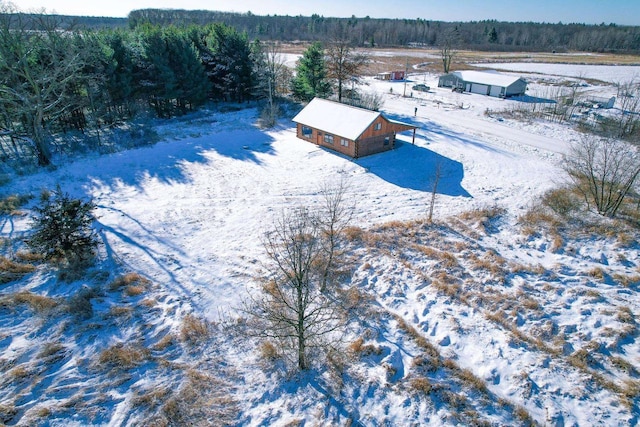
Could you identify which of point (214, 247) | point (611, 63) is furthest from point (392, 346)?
point (611, 63)

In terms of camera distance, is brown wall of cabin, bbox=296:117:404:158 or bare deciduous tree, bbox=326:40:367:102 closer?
brown wall of cabin, bbox=296:117:404:158

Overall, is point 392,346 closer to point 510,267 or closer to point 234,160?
point 510,267

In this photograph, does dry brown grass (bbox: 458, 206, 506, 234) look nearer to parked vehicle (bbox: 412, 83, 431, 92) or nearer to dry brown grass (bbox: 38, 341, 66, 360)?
dry brown grass (bbox: 38, 341, 66, 360)

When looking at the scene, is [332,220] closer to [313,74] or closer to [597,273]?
[597,273]

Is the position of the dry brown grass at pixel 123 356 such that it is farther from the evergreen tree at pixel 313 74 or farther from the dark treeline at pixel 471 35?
the dark treeline at pixel 471 35

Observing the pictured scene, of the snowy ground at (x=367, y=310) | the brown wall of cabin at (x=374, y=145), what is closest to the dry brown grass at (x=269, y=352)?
the snowy ground at (x=367, y=310)

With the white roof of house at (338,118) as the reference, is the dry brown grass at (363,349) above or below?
below

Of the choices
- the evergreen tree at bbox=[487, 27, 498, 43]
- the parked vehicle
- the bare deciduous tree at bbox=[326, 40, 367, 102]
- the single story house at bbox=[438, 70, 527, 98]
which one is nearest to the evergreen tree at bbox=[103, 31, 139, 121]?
the bare deciduous tree at bbox=[326, 40, 367, 102]
